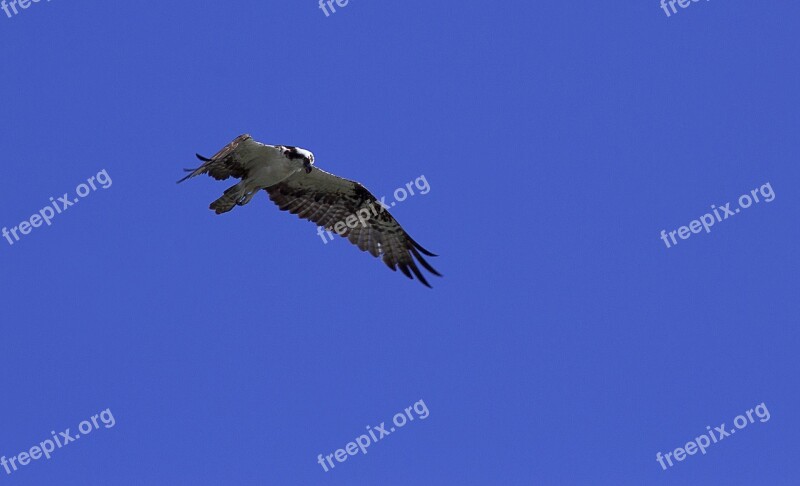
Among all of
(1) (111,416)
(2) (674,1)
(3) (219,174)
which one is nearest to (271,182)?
(3) (219,174)

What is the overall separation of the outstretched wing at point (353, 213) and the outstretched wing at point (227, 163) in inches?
55.6

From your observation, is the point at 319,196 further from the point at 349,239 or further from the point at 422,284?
the point at 422,284

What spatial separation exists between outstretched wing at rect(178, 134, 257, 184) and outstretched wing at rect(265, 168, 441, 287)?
4.63 ft

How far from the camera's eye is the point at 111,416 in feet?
76.5

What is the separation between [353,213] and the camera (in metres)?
22.0

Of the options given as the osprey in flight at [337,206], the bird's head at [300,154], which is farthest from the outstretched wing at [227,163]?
the bird's head at [300,154]

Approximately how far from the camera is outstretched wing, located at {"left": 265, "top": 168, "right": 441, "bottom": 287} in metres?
21.5

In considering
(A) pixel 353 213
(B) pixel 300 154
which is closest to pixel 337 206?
(A) pixel 353 213

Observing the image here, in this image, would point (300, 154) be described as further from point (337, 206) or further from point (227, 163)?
point (337, 206)

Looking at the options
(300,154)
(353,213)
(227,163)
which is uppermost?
(227,163)

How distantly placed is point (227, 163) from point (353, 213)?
3.02m

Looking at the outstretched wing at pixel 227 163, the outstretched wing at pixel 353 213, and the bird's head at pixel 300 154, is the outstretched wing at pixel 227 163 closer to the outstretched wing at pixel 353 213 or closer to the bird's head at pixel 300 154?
the bird's head at pixel 300 154

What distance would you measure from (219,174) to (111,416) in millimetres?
6307

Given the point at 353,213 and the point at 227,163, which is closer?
the point at 227,163
